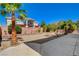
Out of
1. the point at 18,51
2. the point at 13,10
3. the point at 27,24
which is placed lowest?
the point at 18,51

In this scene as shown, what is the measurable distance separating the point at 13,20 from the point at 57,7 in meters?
0.79

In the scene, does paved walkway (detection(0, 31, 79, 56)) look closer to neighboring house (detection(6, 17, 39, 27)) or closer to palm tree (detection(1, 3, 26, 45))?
palm tree (detection(1, 3, 26, 45))

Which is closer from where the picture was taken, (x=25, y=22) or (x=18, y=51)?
(x=18, y=51)

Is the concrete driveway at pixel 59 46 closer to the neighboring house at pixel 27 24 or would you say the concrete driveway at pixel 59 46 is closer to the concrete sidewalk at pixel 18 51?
the concrete sidewalk at pixel 18 51

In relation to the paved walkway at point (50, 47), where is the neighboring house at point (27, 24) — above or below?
above

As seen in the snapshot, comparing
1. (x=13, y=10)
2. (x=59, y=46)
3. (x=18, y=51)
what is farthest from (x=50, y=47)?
(x=13, y=10)

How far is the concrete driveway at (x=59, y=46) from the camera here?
28.5 feet

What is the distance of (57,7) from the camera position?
870cm

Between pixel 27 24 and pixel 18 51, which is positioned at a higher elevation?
pixel 27 24

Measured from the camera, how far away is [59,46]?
8.75m

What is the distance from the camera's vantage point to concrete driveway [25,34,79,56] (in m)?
8.67

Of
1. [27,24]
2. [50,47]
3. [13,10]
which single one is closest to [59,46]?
[50,47]

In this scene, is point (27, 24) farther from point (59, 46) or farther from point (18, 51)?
point (59, 46)

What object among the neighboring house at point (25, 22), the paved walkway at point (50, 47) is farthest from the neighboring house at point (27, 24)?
the paved walkway at point (50, 47)
